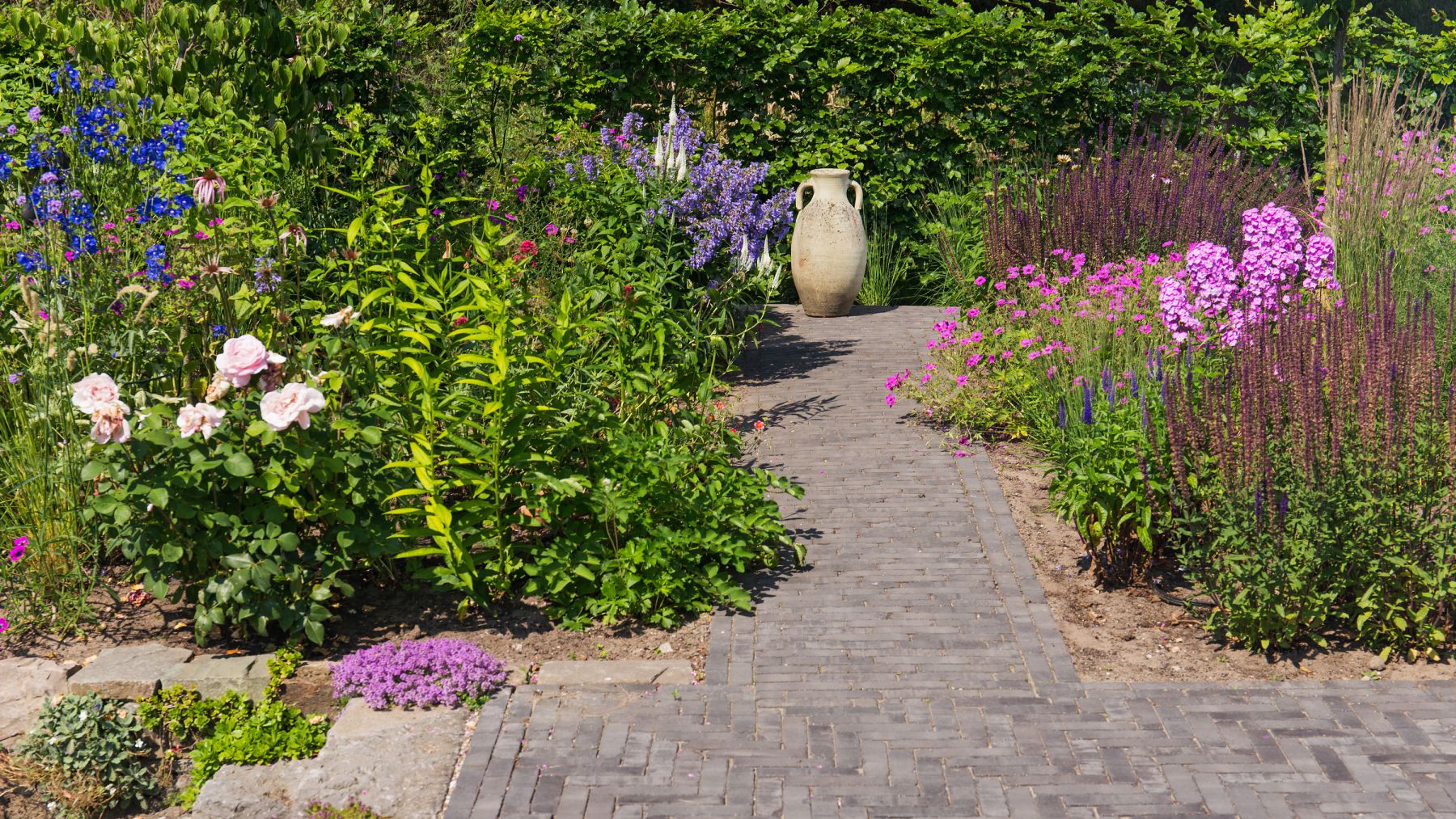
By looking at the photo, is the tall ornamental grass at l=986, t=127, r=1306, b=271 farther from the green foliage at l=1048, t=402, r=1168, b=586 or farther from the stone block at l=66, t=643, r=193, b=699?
the stone block at l=66, t=643, r=193, b=699

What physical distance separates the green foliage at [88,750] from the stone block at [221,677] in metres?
0.31

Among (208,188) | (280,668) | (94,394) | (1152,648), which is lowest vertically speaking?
(1152,648)

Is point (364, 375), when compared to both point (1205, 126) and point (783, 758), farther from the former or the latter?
point (1205, 126)

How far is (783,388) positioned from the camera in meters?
8.34

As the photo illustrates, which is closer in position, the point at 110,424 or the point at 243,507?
the point at 110,424

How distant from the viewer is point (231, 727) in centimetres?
416

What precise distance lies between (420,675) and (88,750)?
3.38ft

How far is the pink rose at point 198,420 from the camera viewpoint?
14.0 feet

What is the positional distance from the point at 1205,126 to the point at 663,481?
8.00m

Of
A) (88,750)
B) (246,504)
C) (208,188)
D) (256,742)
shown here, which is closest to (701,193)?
(208,188)

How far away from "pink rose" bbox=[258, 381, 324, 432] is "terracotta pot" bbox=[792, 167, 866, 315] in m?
6.58

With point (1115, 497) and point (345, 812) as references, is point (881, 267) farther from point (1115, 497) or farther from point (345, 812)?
point (345, 812)

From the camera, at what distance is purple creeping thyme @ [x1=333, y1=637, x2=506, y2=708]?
4262 millimetres

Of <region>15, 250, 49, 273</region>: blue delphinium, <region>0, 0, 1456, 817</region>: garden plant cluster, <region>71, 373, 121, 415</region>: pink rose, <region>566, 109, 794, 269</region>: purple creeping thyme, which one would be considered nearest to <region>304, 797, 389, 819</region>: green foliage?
<region>0, 0, 1456, 817</region>: garden plant cluster
